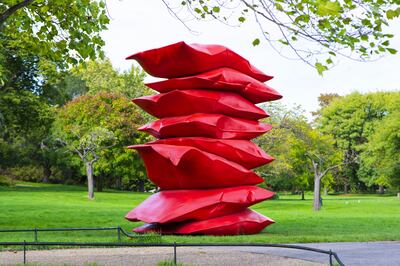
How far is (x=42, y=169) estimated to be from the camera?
211ft

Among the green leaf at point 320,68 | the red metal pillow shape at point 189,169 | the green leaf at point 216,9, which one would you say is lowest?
the red metal pillow shape at point 189,169

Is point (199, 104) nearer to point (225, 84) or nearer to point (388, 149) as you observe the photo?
point (225, 84)

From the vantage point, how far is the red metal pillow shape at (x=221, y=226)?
16312 millimetres

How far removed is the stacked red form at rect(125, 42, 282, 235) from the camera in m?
16.4

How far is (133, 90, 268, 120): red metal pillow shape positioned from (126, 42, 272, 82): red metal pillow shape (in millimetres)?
765

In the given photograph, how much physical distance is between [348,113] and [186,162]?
53729 millimetres

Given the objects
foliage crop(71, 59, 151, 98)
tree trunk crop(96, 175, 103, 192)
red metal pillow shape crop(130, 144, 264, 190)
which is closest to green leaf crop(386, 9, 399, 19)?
red metal pillow shape crop(130, 144, 264, 190)

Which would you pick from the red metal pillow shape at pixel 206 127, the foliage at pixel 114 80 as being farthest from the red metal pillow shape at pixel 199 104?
the foliage at pixel 114 80

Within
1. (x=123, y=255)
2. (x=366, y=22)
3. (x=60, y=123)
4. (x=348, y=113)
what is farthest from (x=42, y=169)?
(x=366, y=22)

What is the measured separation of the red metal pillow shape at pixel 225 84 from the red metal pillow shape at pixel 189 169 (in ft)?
6.48

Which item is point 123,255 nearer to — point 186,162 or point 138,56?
point 186,162

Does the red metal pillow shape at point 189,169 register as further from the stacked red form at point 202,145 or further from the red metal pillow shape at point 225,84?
the red metal pillow shape at point 225,84

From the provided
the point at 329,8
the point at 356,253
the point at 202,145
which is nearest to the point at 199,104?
the point at 202,145

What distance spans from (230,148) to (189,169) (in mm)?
1391
